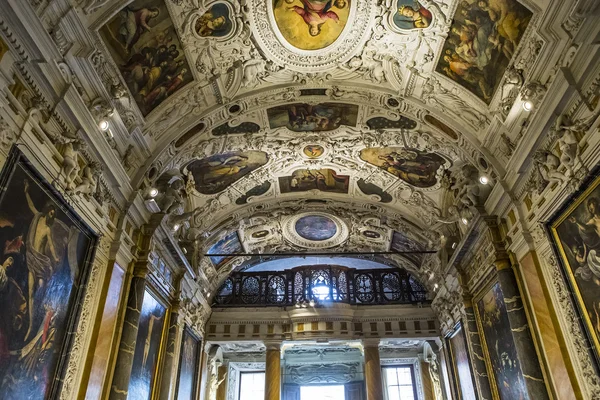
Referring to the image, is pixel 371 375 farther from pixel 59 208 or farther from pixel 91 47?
pixel 91 47

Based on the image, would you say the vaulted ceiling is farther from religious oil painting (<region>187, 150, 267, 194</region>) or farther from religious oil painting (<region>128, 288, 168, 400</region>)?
religious oil painting (<region>128, 288, 168, 400</region>)

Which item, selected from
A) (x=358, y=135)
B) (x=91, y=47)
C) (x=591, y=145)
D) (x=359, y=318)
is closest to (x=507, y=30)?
(x=591, y=145)

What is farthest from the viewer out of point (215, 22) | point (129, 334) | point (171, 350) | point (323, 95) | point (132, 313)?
point (171, 350)

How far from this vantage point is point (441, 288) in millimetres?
15742

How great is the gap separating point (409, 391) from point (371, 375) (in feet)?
15.7

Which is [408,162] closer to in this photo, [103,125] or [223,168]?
[223,168]

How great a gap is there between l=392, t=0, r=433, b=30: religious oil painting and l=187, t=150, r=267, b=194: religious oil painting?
5.88 meters

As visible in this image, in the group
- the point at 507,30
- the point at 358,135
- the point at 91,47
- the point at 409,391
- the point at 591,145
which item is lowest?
the point at 409,391

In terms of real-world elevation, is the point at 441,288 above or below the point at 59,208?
above

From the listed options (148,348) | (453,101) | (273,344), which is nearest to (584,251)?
(453,101)

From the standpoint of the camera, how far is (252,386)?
21078 millimetres

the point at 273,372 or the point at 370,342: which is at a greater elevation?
the point at 370,342

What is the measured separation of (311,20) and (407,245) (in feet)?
36.4

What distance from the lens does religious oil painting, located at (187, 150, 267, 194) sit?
43.9 ft
